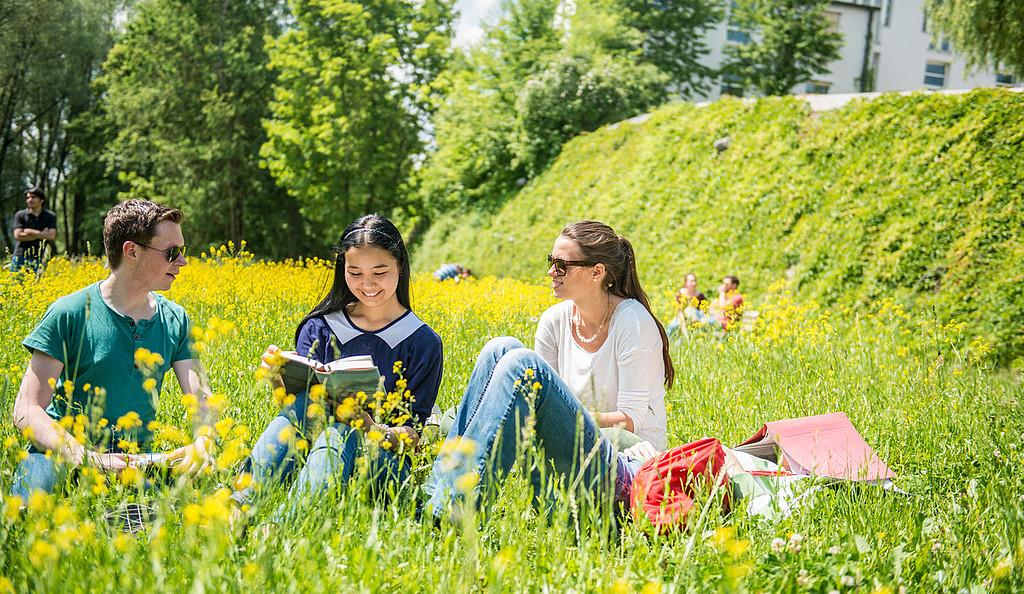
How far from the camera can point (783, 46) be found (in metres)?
A: 32.2

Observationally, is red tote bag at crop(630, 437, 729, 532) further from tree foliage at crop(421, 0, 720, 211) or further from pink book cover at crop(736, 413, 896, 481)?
tree foliage at crop(421, 0, 720, 211)

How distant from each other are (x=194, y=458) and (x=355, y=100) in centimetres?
2060

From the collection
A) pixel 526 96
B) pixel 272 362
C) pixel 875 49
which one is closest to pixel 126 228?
pixel 272 362

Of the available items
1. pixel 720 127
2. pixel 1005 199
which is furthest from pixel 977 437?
pixel 720 127

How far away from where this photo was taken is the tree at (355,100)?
21266mm

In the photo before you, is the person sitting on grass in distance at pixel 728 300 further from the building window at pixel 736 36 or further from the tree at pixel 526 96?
the building window at pixel 736 36

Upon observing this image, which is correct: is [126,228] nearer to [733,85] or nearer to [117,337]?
[117,337]

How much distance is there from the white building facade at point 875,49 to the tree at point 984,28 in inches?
822

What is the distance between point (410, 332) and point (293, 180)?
20.5m

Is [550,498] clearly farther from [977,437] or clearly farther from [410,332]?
[977,437]

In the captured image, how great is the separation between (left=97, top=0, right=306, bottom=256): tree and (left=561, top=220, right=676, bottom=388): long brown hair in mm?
23869

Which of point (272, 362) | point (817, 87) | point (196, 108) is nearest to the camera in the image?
point (272, 362)

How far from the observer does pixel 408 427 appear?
303 cm

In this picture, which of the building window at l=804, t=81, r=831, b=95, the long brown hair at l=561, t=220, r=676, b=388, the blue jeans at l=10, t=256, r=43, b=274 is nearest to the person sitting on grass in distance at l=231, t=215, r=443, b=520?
the long brown hair at l=561, t=220, r=676, b=388
